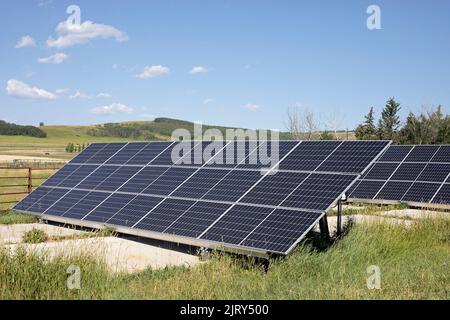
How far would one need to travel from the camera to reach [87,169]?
62.1ft

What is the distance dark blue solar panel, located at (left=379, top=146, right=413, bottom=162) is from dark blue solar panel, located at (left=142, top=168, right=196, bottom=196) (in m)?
13.0

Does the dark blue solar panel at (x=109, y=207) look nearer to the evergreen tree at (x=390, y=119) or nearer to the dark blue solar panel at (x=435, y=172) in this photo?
the dark blue solar panel at (x=435, y=172)

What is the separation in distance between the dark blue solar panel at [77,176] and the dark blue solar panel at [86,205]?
1.67 m

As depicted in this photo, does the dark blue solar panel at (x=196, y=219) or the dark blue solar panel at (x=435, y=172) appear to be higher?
the dark blue solar panel at (x=435, y=172)

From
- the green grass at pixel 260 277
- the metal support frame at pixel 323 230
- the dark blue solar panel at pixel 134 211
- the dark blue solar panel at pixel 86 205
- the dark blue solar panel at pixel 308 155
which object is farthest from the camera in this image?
→ the dark blue solar panel at pixel 86 205

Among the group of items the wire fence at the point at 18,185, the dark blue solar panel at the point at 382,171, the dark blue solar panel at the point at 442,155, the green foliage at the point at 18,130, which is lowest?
the wire fence at the point at 18,185

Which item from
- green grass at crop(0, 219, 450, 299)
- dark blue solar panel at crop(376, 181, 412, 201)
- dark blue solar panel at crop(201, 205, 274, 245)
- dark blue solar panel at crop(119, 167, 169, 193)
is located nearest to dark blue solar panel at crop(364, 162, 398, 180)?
dark blue solar panel at crop(376, 181, 412, 201)

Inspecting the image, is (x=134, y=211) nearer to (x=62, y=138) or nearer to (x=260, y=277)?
(x=260, y=277)

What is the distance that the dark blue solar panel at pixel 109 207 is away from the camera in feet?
48.2

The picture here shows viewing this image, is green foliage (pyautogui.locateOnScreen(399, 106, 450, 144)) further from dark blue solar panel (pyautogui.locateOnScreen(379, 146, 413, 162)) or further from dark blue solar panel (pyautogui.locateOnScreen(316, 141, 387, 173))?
dark blue solar panel (pyautogui.locateOnScreen(316, 141, 387, 173))

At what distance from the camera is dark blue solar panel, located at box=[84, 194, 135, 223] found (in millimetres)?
14680

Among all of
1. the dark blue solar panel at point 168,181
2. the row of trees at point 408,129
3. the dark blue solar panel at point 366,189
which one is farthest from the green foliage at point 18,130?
the dark blue solar panel at point 168,181

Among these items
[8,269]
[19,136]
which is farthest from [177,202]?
[19,136]
